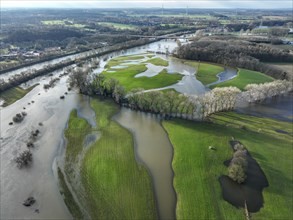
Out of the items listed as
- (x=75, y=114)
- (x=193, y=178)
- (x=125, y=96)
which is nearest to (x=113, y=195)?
(x=193, y=178)

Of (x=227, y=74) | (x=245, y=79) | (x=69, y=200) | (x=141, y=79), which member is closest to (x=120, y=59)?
(x=141, y=79)

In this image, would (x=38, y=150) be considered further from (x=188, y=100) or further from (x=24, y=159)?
(x=188, y=100)

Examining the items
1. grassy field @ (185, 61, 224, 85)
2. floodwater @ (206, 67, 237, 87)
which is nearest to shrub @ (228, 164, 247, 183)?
floodwater @ (206, 67, 237, 87)

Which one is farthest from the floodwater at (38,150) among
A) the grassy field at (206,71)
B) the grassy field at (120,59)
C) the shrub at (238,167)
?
the grassy field at (206,71)

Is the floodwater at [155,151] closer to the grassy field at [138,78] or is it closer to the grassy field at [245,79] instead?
the grassy field at [138,78]

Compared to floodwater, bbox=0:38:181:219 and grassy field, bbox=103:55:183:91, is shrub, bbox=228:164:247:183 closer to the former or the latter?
floodwater, bbox=0:38:181:219

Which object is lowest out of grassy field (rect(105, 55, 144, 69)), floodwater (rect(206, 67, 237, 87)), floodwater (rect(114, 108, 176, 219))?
grassy field (rect(105, 55, 144, 69))
